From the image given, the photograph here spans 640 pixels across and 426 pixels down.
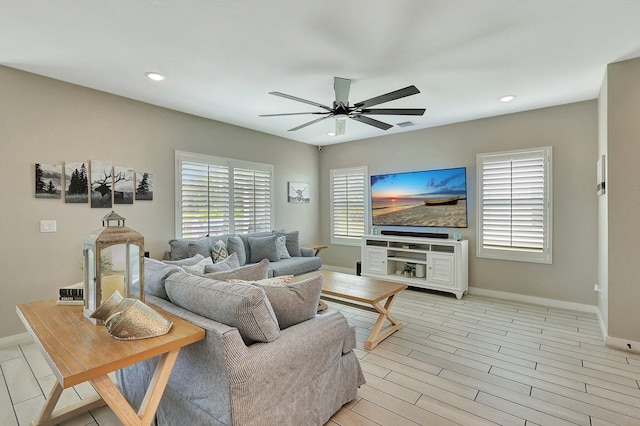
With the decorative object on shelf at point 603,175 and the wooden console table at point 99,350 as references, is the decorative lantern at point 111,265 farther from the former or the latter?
the decorative object on shelf at point 603,175

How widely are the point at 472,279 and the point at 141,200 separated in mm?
4960

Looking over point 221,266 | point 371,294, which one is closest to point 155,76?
point 221,266

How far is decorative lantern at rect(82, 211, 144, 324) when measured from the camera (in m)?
1.64

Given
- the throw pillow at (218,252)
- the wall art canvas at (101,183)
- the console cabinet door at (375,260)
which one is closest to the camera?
the wall art canvas at (101,183)

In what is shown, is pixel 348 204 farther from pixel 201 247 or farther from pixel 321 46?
pixel 321 46

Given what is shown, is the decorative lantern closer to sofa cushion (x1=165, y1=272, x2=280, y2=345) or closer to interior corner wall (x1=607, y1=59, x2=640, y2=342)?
sofa cushion (x1=165, y1=272, x2=280, y2=345)

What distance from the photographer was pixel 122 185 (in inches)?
151

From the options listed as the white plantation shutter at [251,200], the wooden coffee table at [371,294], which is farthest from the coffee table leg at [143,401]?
the white plantation shutter at [251,200]

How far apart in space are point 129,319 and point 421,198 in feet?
15.8

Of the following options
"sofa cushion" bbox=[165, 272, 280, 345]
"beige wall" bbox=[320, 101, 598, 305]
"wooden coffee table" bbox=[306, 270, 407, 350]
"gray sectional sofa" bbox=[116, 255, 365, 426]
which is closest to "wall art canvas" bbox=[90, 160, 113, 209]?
"gray sectional sofa" bbox=[116, 255, 365, 426]

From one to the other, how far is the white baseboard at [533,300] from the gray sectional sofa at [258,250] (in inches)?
102

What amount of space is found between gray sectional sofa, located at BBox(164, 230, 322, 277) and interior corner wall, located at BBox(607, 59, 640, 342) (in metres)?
3.66

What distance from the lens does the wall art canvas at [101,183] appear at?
3.61 m

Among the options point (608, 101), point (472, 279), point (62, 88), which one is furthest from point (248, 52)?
point (472, 279)
